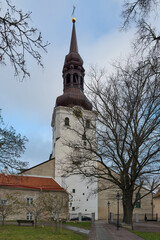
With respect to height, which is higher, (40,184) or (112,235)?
(40,184)

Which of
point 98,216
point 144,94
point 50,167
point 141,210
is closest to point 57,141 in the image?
point 50,167

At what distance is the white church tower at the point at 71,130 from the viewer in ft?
117

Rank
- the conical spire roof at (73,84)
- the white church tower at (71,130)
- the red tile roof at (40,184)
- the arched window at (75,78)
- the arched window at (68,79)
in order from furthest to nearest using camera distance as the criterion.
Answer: the arched window at (68,79)
the arched window at (75,78)
the conical spire roof at (73,84)
the white church tower at (71,130)
the red tile roof at (40,184)

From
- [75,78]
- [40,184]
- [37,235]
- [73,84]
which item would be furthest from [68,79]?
[37,235]

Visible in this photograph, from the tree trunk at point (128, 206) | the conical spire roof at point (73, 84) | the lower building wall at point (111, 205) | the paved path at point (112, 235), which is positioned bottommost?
the lower building wall at point (111, 205)

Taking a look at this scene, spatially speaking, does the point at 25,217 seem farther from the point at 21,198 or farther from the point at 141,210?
the point at 141,210

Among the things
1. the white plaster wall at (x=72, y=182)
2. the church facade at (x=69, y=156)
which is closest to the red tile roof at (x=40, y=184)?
the church facade at (x=69, y=156)

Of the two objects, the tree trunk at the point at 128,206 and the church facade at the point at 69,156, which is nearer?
the tree trunk at the point at 128,206

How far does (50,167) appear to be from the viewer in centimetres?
3716

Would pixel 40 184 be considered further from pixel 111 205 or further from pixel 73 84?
pixel 73 84

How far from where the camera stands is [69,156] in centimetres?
3438

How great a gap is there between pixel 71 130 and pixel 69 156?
508cm

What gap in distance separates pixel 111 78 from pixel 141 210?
91.1ft

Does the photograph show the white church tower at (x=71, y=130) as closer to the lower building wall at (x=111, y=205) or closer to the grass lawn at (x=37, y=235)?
the lower building wall at (x=111, y=205)
